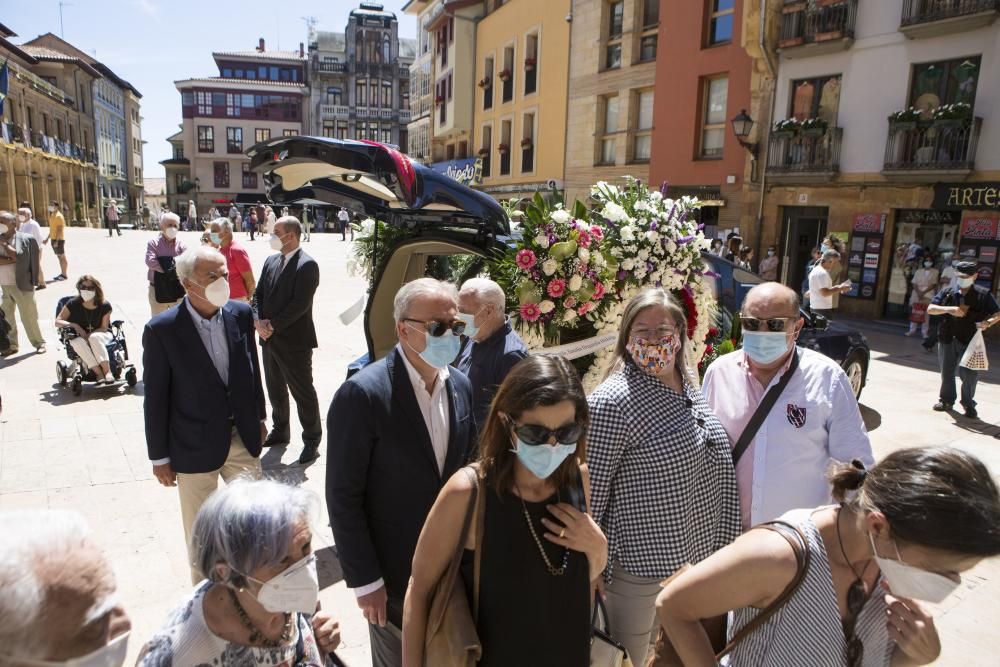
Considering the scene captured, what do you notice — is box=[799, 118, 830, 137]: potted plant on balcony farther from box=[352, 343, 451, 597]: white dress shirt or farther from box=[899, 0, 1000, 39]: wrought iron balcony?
box=[352, 343, 451, 597]: white dress shirt

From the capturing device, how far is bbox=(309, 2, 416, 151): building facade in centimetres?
6381

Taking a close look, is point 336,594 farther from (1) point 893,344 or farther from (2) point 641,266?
(1) point 893,344

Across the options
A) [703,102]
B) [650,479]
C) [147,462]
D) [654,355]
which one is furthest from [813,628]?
[703,102]

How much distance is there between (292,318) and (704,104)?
58.2 ft

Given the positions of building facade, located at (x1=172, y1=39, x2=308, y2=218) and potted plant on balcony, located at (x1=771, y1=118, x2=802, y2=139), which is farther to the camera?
building facade, located at (x1=172, y1=39, x2=308, y2=218)

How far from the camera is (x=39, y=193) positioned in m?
42.8

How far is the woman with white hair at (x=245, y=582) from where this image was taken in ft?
5.65

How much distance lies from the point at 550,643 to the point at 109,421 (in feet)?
19.8

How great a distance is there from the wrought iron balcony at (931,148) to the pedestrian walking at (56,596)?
55.9 ft

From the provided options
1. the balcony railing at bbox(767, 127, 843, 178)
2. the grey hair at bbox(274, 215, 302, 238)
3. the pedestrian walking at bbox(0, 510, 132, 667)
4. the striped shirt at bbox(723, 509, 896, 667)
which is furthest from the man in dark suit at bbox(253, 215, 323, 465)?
the balcony railing at bbox(767, 127, 843, 178)

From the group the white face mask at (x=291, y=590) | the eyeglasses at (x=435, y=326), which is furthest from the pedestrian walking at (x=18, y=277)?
the white face mask at (x=291, y=590)

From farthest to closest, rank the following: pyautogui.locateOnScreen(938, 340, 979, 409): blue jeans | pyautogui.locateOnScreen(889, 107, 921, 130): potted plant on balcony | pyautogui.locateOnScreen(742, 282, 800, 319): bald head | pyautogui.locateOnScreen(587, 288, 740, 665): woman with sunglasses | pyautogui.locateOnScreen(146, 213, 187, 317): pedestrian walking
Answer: pyautogui.locateOnScreen(889, 107, 921, 130): potted plant on balcony
pyautogui.locateOnScreen(146, 213, 187, 317): pedestrian walking
pyautogui.locateOnScreen(938, 340, 979, 409): blue jeans
pyautogui.locateOnScreen(742, 282, 800, 319): bald head
pyautogui.locateOnScreen(587, 288, 740, 665): woman with sunglasses

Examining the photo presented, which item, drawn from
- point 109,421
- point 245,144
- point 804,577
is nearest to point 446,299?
point 804,577

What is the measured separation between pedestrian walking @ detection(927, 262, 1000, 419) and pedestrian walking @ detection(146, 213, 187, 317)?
8.99 meters
